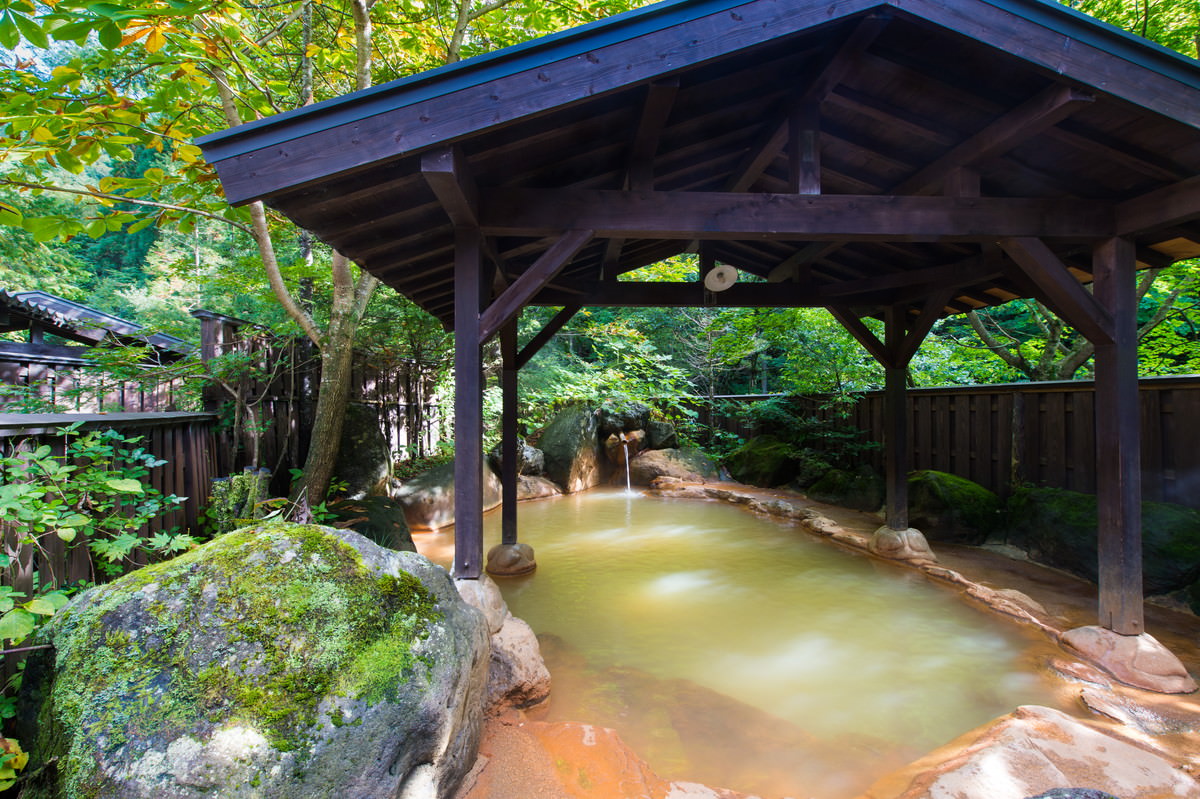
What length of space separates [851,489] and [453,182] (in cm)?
792

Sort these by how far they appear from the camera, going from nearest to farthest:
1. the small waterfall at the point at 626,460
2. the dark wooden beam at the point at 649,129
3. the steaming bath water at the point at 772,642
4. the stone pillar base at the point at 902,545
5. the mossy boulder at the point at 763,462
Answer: the dark wooden beam at the point at 649,129, the steaming bath water at the point at 772,642, the stone pillar base at the point at 902,545, the mossy boulder at the point at 763,462, the small waterfall at the point at 626,460

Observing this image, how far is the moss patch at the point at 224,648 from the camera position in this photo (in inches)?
63.6

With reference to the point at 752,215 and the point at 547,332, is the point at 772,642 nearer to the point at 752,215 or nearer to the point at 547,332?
the point at 752,215

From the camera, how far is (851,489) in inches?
335

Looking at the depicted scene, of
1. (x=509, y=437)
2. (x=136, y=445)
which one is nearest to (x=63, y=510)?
(x=136, y=445)

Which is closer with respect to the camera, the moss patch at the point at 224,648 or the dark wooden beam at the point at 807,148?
the moss patch at the point at 224,648

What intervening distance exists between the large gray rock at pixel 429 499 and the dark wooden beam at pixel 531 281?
4523 mm

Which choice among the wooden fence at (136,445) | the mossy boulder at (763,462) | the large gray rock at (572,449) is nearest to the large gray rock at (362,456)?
the wooden fence at (136,445)

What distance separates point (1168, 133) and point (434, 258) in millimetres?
4644

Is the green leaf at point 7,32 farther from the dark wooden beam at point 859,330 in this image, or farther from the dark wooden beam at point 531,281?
the dark wooden beam at point 859,330

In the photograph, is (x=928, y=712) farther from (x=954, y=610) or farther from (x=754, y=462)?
(x=754, y=462)

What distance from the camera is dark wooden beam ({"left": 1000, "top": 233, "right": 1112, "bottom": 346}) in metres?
3.42

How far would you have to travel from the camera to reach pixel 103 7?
2.19 meters

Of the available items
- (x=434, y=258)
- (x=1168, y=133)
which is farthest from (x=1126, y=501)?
(x=434, y=258)
